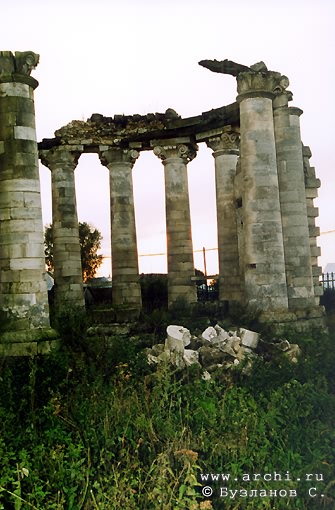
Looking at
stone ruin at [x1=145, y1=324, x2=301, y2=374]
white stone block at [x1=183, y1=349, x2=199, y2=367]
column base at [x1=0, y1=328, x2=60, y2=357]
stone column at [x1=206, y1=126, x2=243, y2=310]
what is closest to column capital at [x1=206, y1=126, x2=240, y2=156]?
stone column at [x1=206, y1=126, x2=243, y2=310]

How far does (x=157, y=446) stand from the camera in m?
7.43

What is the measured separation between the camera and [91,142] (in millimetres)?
22859

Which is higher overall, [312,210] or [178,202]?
[178,202]

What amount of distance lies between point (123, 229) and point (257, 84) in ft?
29.7

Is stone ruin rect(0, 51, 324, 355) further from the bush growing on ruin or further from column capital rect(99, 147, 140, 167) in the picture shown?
the bush growing on ruin

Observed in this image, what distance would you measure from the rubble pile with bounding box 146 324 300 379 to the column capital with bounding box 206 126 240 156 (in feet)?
30.1

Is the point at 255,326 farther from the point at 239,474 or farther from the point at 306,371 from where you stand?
the point at 239,474

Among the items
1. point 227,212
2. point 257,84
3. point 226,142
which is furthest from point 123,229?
point 257,84

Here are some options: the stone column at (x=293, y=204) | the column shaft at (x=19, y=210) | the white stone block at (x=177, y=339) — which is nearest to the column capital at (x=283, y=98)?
the stone column at (x=293, y=204)

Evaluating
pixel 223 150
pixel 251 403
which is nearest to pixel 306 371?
pixel 251 403

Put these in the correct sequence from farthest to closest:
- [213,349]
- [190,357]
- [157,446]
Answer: [213,349] → [190,357] → [157,446]

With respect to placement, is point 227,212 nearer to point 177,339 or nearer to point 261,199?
point 261,199

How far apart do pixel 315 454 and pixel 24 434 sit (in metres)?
4.00

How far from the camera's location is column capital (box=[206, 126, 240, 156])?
20375mm
